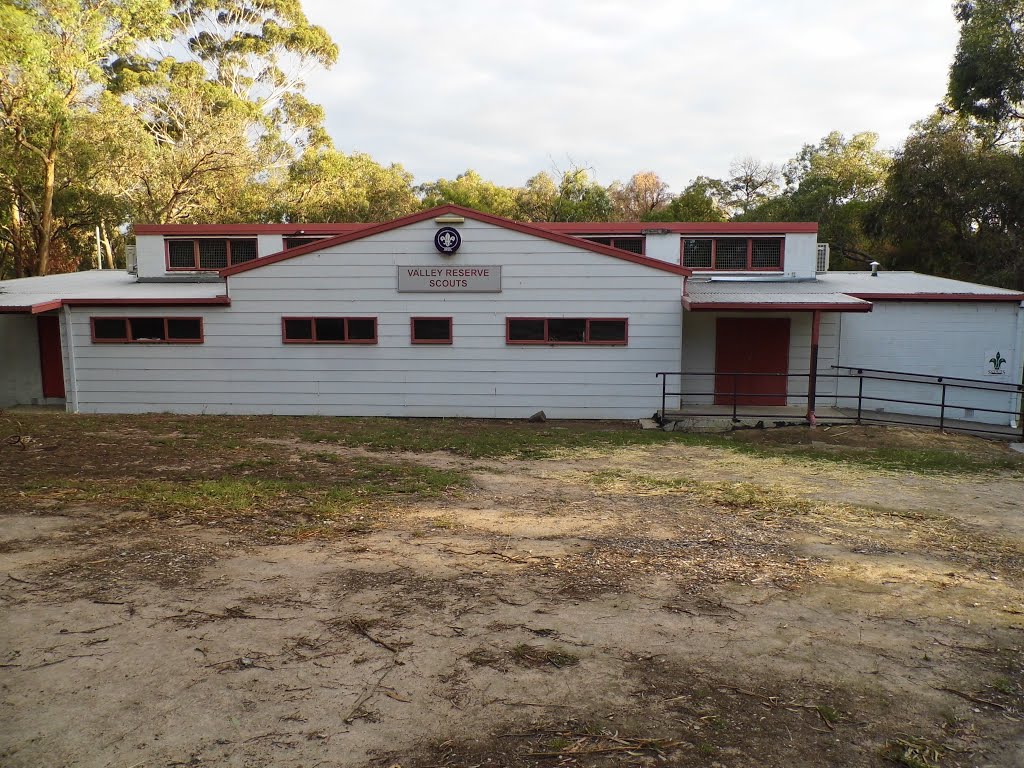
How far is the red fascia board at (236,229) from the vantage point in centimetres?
1816

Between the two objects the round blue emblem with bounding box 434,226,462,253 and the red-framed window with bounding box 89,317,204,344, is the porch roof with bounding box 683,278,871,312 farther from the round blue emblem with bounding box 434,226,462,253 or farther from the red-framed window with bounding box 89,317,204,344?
the red-framed window with bounding box 89,317,204,344

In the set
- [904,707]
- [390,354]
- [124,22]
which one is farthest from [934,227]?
[124,22]

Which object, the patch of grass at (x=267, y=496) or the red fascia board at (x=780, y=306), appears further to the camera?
the red fascia board at (x=780, y=306)

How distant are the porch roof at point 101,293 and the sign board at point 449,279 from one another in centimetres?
388

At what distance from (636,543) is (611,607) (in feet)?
4.96

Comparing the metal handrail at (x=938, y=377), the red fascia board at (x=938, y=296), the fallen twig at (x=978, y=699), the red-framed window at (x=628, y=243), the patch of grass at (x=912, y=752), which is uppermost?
the red-framed window at (x=628, y=243)

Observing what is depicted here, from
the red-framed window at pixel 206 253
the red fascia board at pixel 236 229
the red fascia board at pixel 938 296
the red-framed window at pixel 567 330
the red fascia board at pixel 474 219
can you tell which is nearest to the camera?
the red fascia board at pixel 474 219

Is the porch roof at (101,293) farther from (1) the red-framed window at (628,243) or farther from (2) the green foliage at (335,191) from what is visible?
(2) the green foliage at (335,191)

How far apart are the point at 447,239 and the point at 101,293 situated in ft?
26.1

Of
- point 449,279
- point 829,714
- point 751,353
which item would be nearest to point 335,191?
point 449,279

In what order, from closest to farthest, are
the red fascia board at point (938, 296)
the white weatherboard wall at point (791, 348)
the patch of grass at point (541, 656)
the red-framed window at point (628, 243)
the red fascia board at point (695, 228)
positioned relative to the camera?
the patch of grass at point (541, 656)
the red fascia board at point (938, 296)
the white weatherboard wall at point (791, 348)
the red fascia board at point (695, 228)
the red-framed window at point (628, 243)

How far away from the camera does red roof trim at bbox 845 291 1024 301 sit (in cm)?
1548

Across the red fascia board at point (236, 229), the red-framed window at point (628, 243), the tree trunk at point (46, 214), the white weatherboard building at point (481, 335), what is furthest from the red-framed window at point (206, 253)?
the tree trunk at point (46, 214)

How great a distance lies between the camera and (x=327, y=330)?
15414mm
